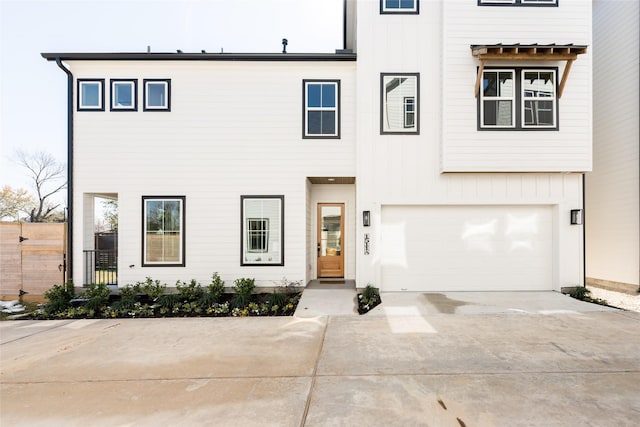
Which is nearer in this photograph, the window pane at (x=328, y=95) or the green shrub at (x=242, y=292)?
the green shrub at (x=242, y=292)

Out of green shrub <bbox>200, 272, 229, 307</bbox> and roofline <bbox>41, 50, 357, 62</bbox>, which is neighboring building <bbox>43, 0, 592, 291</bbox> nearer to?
roofline <bbox>41, 50, 357, 62</bbox>

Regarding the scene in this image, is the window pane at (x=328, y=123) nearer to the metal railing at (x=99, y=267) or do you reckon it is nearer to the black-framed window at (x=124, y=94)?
the black-framed window at (x=124, y=94)

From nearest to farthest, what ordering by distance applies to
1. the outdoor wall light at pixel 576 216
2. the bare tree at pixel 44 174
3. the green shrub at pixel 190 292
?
the green shrub at pixel 190 292
the outdoor wall light at pixel 576 216
the bare tree at pixel 44 174

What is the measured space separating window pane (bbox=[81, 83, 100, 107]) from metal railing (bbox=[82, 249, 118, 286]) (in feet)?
11.7

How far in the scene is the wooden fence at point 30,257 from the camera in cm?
723

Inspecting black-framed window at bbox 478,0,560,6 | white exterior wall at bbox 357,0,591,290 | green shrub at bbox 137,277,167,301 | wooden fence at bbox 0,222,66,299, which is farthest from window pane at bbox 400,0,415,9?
wooden fence at bbox 0,222,66,299

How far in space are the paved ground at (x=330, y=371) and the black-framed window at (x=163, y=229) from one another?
6.48ft

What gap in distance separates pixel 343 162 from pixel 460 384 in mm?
5271

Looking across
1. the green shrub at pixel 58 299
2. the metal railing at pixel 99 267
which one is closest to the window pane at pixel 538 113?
the metal railing at pixel 99 267

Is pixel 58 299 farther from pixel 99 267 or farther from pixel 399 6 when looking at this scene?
pixel 399 6

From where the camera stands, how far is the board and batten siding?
6867 mm

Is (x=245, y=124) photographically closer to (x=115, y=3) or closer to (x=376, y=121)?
(x=376, y=121)

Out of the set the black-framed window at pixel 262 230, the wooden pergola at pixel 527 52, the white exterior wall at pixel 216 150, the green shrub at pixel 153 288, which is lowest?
the green shrub at pixel 153 288

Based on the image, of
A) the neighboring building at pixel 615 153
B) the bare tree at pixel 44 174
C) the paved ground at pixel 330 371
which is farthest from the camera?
the bare tree at pixel 44 174
